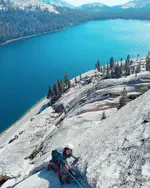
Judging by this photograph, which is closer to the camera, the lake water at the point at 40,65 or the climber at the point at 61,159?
the climber at the point at 61,159

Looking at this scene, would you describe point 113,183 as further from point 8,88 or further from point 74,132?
point 8,88

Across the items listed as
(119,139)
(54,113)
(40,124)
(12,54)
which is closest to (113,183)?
(119,139)

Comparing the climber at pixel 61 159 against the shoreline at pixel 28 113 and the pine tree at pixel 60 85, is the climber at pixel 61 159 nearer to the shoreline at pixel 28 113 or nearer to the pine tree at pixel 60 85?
the shoreline at pixel 28 113

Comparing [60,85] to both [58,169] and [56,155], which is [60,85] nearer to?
[56,155]

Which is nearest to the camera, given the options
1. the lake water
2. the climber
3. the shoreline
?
the climber

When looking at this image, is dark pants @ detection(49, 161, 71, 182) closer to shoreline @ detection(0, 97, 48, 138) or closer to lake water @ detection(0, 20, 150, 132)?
shoreline @ detection(0, 97, 48, 138)

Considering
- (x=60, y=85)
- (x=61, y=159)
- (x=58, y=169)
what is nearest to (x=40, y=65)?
(x=60, y=85)

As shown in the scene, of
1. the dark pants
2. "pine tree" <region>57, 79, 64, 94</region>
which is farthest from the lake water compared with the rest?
the dark pants

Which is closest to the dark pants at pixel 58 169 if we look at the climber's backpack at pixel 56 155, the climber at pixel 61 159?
the climber at pixel 61 159

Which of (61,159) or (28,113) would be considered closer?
(61,159)

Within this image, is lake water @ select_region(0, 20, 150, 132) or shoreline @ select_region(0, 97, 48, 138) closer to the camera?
shoreline @ select_region(0, 97, 48, 138)

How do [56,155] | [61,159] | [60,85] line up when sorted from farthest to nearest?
[60,85]
[56,155]
[61,159]

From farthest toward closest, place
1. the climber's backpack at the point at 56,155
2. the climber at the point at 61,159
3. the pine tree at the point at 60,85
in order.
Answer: the pine tree at the point at 60,85
the climber's backpack at the point at 56,155
the climber at the point at 61,159
